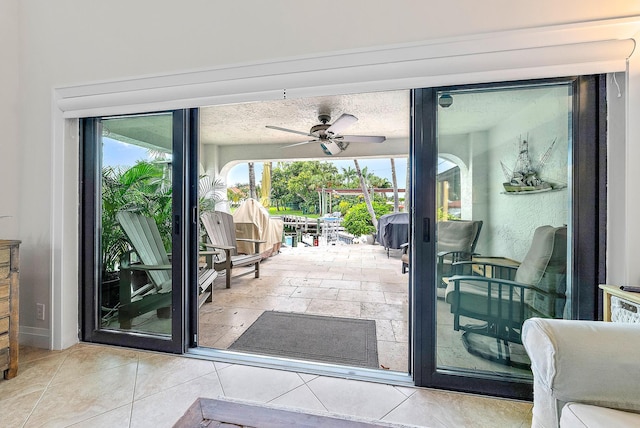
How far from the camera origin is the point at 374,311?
302 centimetres

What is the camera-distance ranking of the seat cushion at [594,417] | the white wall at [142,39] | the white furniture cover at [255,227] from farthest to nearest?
1. the white furniture cover at [255,227]
2. the white wall at [142,39]
3. the seat cushion at [594,417]

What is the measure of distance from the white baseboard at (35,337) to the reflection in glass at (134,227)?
37 centimetres

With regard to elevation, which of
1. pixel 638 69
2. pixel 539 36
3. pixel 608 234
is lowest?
pixel 608 234

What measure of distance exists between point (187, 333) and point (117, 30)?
2255 mm

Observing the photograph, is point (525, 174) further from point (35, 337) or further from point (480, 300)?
point (35, 337)

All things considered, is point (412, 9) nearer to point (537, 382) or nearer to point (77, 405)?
point (537, 382)

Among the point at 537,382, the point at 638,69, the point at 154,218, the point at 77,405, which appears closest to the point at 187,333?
the point at 77,405

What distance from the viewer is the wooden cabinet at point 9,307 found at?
1.65 meters

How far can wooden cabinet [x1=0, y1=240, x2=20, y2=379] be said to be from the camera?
5.41ft

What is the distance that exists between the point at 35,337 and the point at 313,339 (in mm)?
2157

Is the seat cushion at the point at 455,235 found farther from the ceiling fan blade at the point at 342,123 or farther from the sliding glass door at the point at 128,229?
the ceiling fan blade at the point at 342,123

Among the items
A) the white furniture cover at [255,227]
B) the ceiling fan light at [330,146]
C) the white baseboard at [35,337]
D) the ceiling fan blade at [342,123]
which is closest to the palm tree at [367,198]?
the white furniture cover at [255,227]

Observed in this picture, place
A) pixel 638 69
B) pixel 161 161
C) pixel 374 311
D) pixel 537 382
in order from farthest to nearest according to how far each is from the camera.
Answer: pixel 374 311, pixel 161 161, pixel 638 69, pixel 537 382

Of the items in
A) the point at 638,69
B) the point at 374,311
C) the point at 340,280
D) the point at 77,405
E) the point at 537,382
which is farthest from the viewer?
the point at 340,280
